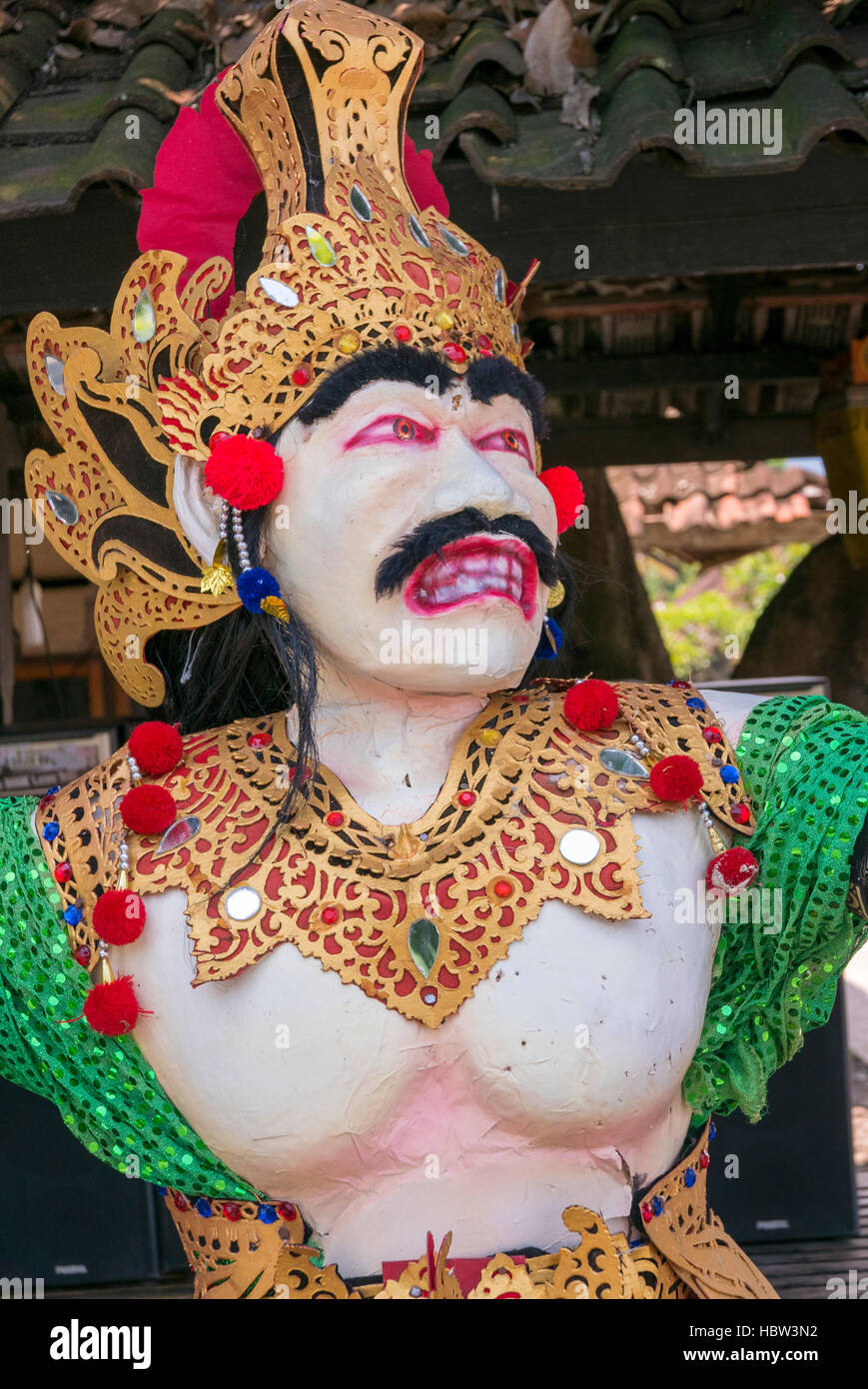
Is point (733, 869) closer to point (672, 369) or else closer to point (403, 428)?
point (403, 428)

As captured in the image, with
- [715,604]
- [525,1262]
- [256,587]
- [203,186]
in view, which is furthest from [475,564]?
[715,604]

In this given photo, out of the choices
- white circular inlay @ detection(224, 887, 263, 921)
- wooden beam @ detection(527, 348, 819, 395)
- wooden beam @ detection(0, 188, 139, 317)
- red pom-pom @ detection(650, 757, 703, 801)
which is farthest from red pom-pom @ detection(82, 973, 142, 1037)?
wooden beam @ detection(527, 348, 819, 395)

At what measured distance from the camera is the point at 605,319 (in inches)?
159

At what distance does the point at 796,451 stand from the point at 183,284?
2.54 metres

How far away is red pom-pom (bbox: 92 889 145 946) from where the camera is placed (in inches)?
82.5

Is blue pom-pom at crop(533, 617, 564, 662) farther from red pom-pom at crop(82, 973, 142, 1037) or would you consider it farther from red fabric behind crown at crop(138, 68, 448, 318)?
red pom-pom at crop(82, 973, 142, 1037)

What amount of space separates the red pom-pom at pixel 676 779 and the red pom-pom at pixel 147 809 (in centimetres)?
64

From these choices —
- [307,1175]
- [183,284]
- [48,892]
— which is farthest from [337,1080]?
[183,284]

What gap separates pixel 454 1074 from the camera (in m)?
2.07

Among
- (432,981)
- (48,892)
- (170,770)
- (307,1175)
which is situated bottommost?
(307,1175)

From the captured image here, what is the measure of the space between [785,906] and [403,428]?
32.2 inches

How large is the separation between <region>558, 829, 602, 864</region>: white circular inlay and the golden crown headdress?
60cm

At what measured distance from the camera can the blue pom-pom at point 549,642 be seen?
2.40 meters
